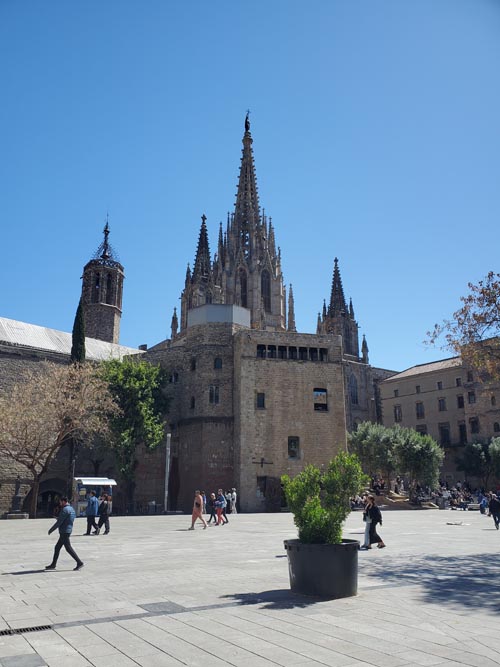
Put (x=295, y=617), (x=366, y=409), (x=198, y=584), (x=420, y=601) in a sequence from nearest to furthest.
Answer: (x=295, y=617), (x=420, y=601), (x=198, y=584), (x=366, y=409)

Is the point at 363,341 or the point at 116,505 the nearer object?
the point at 116,505

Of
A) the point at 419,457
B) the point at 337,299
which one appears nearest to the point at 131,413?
the point at 419,457

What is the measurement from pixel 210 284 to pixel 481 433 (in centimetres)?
4182

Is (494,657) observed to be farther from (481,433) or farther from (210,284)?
(210,284)

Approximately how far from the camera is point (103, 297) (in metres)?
77.5

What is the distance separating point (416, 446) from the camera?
42.3 meters

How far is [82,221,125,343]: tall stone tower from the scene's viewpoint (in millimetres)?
76312

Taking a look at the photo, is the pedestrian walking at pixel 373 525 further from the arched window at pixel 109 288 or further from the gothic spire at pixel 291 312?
the arched window at pixel 109 288

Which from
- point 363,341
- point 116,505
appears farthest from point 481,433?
point 116,505

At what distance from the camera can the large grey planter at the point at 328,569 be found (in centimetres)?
762

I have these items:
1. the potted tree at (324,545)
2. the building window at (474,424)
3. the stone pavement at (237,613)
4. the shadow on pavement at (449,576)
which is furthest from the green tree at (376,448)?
the potted tree at (324,545)

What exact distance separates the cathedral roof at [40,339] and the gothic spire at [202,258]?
3551cm

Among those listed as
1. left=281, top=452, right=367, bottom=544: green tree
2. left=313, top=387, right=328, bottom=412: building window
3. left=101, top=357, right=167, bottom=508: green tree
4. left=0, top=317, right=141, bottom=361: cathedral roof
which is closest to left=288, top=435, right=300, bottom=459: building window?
left=313, top=387, right=328, bottom=412: building window

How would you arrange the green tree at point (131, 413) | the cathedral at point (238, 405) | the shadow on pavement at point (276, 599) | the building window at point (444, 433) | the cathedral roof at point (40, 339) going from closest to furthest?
the shadow on pavement at point (276, 599) < the green tree at point (131, 413) < the cathedral at point (238, 405) < the cathedral roof at point (40, 339) < the building window at point (444, 433)
